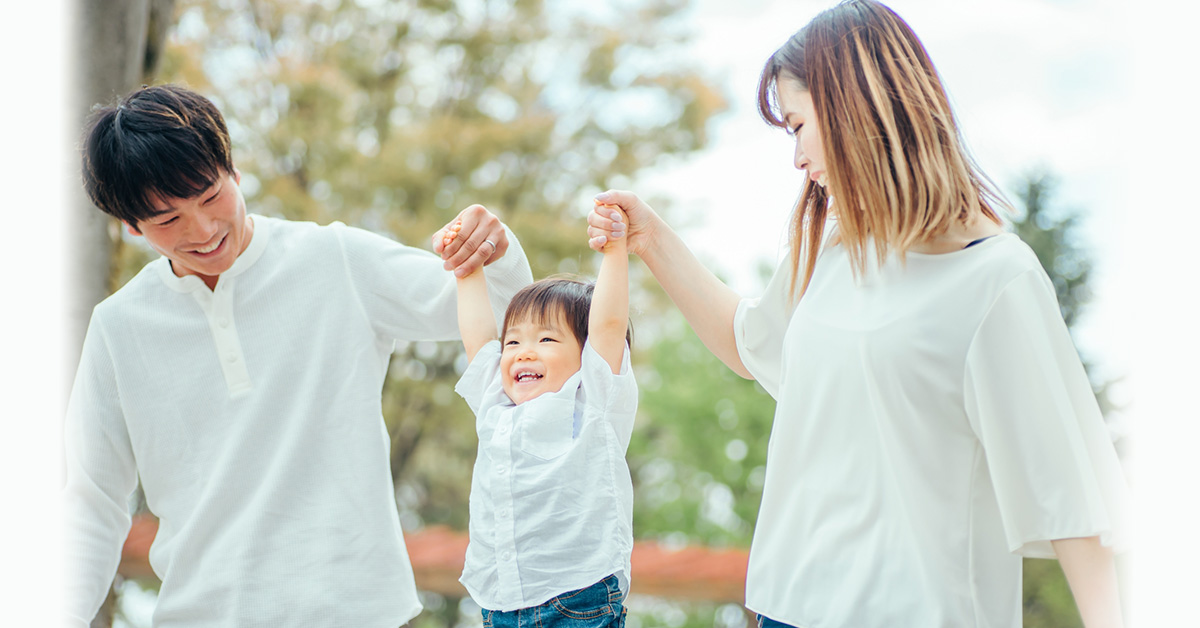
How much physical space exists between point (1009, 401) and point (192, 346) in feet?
5.04

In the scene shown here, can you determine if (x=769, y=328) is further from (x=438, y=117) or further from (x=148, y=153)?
(x=438, y=117)

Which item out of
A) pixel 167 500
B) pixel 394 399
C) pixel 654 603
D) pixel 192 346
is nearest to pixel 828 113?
pixel 192 346

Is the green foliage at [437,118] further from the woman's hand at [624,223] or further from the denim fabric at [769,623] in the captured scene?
the denim fabric at [769,623]

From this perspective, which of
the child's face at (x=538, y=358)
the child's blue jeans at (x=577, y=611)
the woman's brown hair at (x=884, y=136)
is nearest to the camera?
the woman's brown hair at (x=884, y=136)

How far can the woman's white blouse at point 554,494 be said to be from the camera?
5.22 feet

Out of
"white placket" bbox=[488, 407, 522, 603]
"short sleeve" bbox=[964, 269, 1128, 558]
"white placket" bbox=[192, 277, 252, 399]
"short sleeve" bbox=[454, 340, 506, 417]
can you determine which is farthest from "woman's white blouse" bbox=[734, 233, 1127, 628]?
"white placket" bbox=[192, 277, 252, 399]

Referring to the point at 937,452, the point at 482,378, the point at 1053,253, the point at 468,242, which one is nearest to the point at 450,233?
the point at 468,242

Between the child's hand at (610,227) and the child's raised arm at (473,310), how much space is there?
0.25 metres

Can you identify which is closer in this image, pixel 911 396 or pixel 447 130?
pixel 911 396

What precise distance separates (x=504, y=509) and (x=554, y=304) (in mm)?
390

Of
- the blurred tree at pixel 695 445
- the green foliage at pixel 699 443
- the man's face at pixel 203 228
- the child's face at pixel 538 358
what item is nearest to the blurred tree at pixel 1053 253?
the blurred tree at pixel 695 445

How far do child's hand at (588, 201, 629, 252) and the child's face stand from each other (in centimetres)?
16

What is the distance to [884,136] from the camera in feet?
4.88

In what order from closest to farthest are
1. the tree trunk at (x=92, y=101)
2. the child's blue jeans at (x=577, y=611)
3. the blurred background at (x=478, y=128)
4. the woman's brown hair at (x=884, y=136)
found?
the woman's brown hair at (x=884, y=136)
the child's blue jeans at (x=577, y=611)
the tree trunk at (x=92, y=101)
the blurred background at (x=478, y=128)
